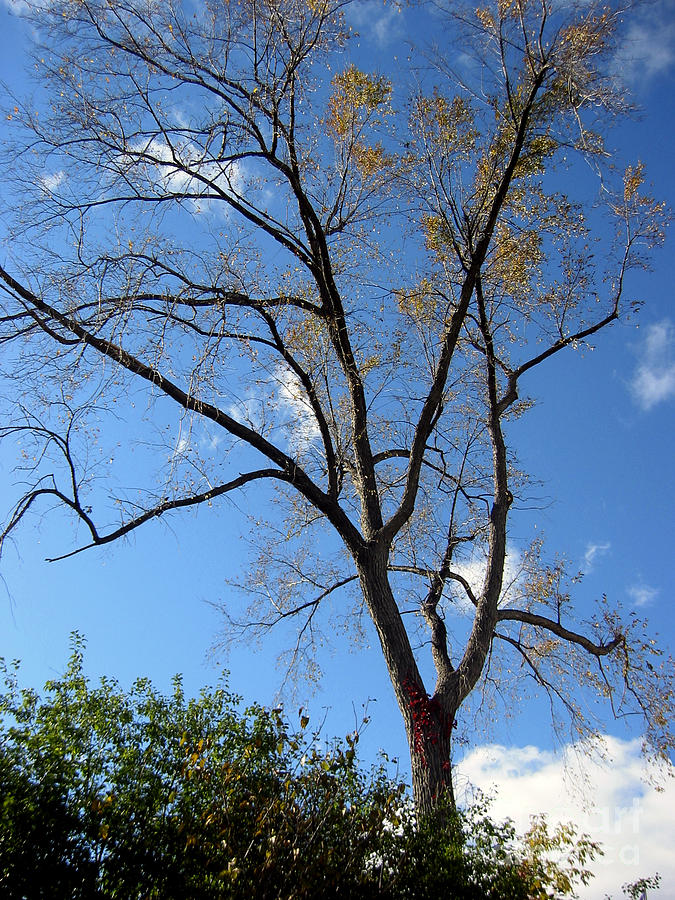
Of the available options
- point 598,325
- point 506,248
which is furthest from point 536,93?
point 598,325

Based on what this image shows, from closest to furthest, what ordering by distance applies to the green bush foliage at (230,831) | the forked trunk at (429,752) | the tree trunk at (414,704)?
the green bush foliage at (230,831), the forked trunk at (429,752), the tree trunk at (414,704)

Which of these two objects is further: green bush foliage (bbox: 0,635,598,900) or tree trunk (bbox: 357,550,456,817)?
tree trunk (bbox: 357,550,456,817)

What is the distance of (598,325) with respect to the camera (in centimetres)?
840

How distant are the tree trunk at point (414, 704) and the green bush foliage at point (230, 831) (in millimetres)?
1181

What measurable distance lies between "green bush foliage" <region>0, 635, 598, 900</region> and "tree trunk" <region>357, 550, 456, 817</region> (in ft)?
3.88

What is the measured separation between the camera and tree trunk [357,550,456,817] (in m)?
6.22

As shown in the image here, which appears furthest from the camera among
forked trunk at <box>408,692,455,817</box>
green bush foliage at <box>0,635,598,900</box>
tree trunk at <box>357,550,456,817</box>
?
tree trunk at <box>357,550,456,817</box>

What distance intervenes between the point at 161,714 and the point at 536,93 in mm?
7070

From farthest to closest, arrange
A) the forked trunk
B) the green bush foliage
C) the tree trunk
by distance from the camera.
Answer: the tree trunk
the forked trunk
the green bush foliage

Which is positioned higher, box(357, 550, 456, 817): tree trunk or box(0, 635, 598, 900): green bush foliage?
box(357, 550, 456, 817): tree trunk

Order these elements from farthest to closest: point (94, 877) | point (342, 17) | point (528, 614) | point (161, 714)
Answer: point (528, 614)
point (342, 17)
point (161, 714)
point (94, 877)

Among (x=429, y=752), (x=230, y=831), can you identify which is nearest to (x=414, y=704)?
(x=429, y=752)

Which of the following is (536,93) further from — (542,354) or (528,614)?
(528,614)

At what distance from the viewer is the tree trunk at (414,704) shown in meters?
6.22
